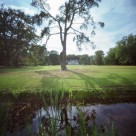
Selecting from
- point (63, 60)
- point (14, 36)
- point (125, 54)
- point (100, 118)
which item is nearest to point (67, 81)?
point (100, 118)

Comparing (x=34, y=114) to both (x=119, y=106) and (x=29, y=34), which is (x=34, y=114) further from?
(x=29, y=34)

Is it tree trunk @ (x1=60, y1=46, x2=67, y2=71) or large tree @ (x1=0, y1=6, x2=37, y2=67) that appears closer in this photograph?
tree trunk @ (x1=60, y1=46, x2=67, y2=71)

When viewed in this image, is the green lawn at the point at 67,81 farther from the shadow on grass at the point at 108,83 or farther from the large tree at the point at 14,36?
the large tree at the point at 14,36

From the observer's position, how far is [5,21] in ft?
110

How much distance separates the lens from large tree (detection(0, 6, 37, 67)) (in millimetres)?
33062

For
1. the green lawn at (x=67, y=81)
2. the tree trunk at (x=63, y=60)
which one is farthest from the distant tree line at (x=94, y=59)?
the green lawn at (x=67, y=81)

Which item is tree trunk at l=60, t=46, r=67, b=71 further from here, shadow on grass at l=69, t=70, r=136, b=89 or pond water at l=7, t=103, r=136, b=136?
pond water at l=7, t=103, r=136, b=136

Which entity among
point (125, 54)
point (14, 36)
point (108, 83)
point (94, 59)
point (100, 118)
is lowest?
point (100, 118)

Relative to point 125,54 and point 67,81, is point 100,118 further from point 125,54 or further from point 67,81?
point 125,54

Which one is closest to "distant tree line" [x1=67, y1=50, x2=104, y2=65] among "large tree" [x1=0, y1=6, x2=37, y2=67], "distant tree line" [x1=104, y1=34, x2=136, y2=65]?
"distant tree line" [x1=104, y1=34, x2=136, y2=65]

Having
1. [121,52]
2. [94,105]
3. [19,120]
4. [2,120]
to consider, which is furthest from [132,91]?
[121,52]

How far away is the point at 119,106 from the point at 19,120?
14.9 ft

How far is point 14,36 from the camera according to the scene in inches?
1371

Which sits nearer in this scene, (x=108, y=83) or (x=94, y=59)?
(x=108, y=83)
